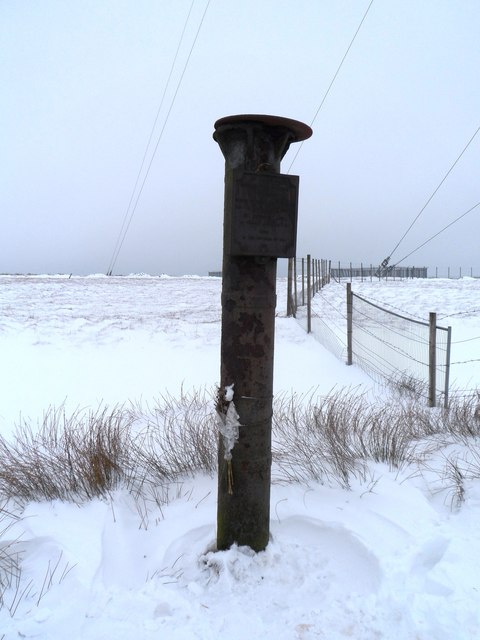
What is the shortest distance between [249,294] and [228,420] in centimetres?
60

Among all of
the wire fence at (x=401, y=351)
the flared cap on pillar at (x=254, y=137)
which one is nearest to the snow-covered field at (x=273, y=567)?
the flared cap on pillar at (x=254, y=137)

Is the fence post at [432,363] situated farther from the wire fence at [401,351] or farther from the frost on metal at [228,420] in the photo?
the frost on metal at [228,420]

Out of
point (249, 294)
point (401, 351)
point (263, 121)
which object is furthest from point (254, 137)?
point (401, 351)

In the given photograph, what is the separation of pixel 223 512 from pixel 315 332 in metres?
7.84

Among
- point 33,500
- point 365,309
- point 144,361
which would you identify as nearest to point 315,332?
point 365,309

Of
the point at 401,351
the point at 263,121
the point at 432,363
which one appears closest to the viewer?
the point at 263,121

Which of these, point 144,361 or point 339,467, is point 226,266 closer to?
point 339,467

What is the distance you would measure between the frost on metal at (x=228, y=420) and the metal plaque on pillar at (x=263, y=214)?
663 millimetres

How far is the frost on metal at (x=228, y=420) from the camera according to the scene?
6.64 feet

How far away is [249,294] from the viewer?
6.51 feet

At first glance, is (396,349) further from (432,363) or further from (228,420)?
(228,420)

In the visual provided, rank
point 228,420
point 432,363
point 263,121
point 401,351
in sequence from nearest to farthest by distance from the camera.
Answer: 1. point 263,121
2. point 228,420
3. point 432,363
4. point 401,351

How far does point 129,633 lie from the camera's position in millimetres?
1734

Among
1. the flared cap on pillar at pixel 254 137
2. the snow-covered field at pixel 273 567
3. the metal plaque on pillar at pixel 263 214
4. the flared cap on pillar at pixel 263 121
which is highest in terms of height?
the flared cap on pillar at pixel 263 121
